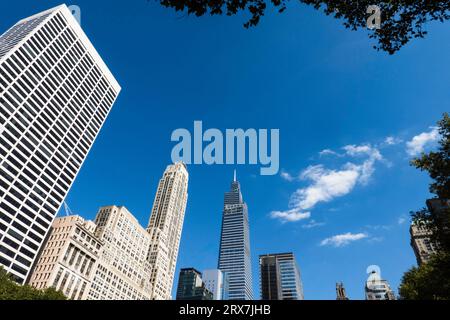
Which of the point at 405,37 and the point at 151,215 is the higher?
the point at 151,215

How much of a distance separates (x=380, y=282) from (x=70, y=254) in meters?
188

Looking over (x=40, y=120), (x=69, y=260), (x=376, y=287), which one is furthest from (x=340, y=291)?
(x=40, y=120)

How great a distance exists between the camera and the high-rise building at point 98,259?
89.0 m

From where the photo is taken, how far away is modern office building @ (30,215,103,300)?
86875 mm

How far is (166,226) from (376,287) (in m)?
143

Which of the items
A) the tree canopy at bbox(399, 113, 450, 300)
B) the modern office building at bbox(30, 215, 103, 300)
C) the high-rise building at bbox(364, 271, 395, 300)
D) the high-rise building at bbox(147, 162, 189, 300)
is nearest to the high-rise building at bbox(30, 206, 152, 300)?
the modern office building at bbox(30, 215, 103, 300)

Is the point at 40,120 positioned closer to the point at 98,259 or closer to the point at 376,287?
the point at 98,259

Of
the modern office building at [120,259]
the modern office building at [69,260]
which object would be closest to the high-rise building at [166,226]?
the modern office building at [120,259]

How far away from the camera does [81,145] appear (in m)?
115

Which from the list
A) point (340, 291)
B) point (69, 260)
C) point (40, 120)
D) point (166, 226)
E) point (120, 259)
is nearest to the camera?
point (69, 260)

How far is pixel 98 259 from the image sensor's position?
339 feet

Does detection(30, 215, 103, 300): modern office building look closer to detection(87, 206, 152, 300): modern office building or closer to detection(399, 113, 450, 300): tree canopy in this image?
detection(87, 206, 152, 300): modern office building
